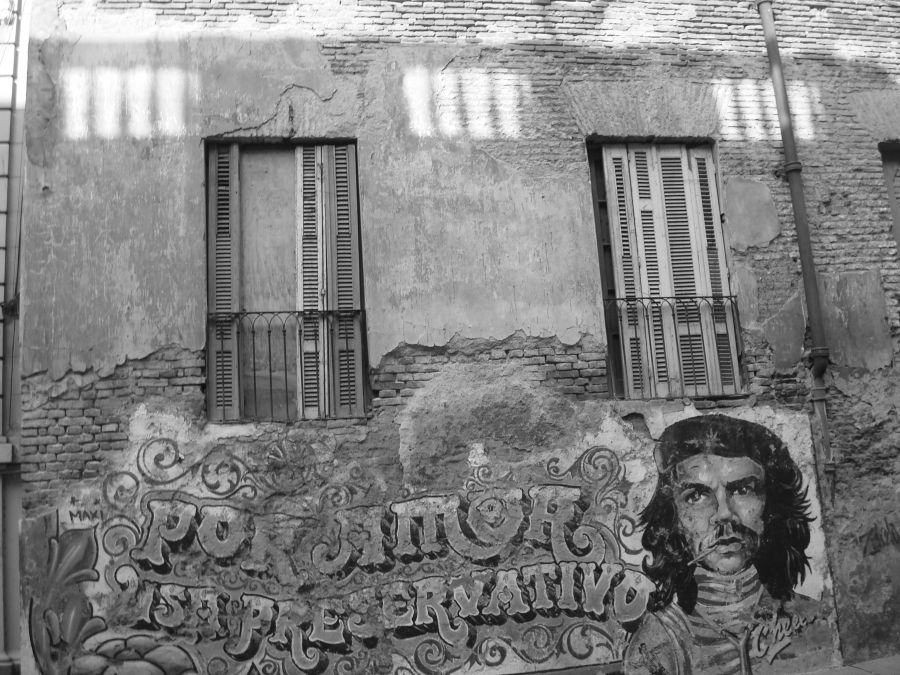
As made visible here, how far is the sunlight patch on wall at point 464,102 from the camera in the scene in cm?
635

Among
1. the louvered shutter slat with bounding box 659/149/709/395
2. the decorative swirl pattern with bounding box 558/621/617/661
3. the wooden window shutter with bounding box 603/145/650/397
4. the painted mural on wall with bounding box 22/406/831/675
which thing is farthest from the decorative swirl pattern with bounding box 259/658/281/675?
the louvered shutter slat with bounding box 659/149/709/395

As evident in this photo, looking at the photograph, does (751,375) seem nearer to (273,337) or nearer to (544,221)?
(544,221)

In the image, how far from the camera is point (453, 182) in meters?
6.26

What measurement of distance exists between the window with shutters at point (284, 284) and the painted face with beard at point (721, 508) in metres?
2.37

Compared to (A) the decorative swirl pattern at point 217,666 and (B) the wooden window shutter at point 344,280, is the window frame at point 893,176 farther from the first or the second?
(A) the decorative swirl pattern at point 217,666

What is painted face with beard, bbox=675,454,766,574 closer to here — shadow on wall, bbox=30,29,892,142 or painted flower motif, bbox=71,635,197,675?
shadow on wall, bbox=30,29,892,142

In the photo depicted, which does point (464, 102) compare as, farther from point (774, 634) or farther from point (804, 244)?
point (774, 634)

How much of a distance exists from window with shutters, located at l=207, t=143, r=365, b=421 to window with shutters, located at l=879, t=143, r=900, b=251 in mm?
4279

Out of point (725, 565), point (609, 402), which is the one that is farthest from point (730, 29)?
point (725, 565)

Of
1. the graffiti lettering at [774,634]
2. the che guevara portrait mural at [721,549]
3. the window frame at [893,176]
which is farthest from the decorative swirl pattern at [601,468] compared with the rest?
the window frame at [893,176]

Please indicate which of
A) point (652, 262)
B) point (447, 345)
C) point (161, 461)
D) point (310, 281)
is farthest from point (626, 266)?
point (161, 461)

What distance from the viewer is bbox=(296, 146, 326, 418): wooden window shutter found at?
19.6ft

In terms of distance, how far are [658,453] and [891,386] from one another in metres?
1.90

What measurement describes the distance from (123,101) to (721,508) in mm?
5062
